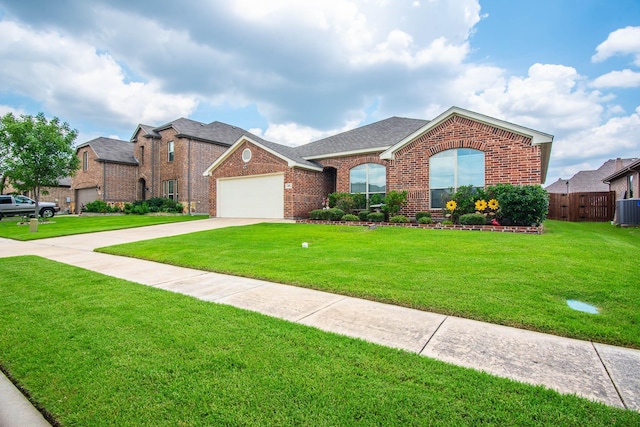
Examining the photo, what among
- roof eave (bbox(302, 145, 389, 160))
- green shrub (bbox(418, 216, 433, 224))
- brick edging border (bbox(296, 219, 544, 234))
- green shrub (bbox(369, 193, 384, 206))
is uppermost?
roof eave (bbox(302, 145, 389, 160))

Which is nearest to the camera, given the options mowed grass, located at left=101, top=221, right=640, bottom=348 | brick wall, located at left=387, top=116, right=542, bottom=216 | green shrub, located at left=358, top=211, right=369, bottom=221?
mowed grass, located at left=101, top=221, right=640, bottom=348

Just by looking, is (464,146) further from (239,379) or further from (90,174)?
(90,174)

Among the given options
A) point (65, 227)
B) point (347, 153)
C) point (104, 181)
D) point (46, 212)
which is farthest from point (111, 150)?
point (347, 153)

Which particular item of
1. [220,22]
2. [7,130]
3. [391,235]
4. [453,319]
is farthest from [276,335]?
[7,130]

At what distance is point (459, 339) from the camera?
113 inches

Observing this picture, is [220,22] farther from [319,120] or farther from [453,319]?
[453,319]

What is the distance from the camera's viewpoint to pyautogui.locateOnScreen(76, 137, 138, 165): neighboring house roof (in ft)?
89.6

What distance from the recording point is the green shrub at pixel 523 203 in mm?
10195

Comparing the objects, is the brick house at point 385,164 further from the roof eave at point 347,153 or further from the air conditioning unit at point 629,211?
the air conditioning unit at point 629,211

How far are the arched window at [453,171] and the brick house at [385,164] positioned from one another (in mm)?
36

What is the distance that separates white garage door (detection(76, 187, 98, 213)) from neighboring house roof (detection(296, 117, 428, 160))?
21.5 metres

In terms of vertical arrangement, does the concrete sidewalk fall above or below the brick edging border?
below

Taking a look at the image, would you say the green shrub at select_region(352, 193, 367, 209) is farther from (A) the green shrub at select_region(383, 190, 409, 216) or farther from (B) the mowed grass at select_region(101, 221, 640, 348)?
(B) the mowed grass at select_region(101, 221, 640, 348)

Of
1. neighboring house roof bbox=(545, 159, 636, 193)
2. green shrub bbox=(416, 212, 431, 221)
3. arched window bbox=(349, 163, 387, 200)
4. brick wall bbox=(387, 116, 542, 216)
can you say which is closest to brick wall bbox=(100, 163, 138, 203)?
arched window bbox=(349, 163, 387, 200)
